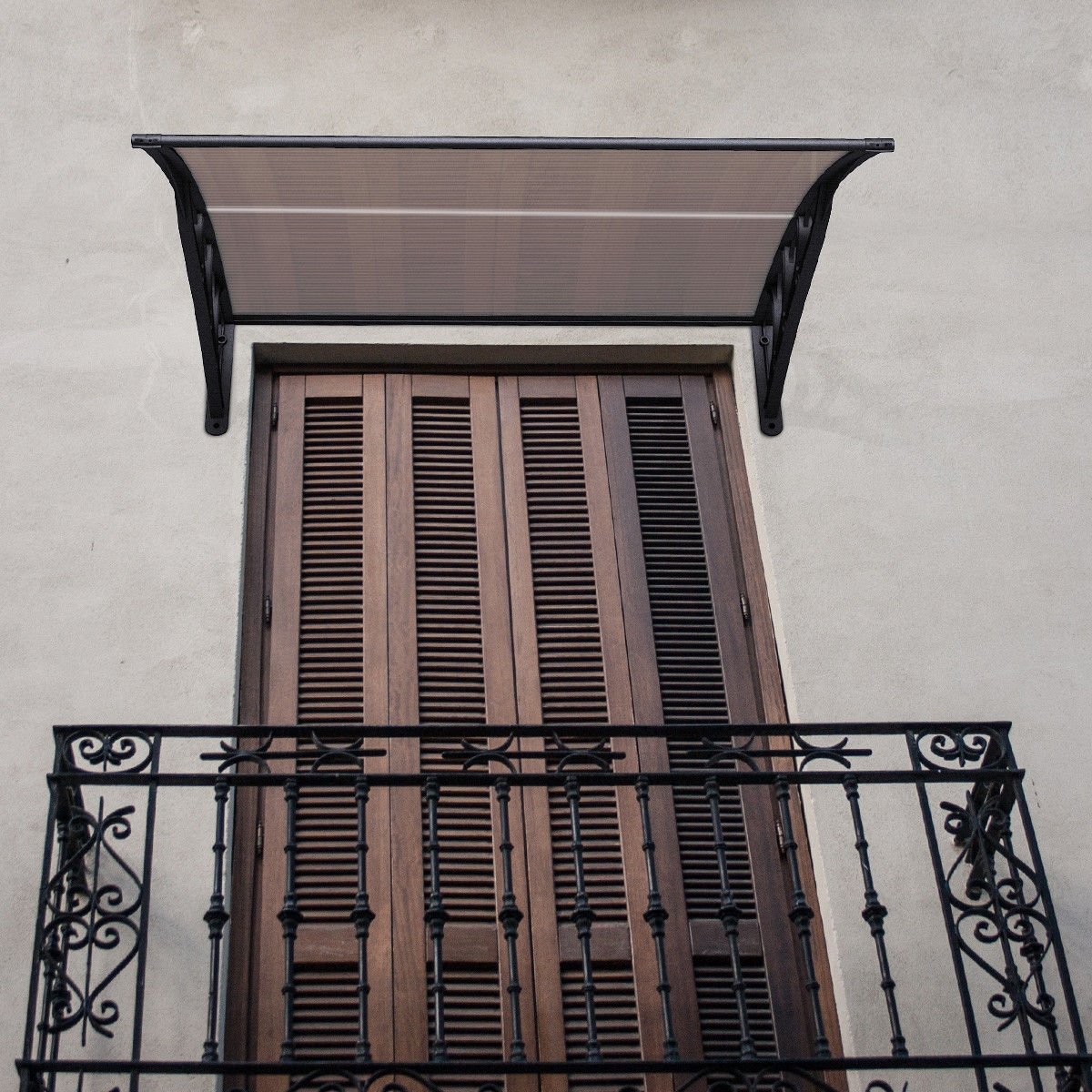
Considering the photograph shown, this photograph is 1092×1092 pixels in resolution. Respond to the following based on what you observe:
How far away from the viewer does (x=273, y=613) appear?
685cm

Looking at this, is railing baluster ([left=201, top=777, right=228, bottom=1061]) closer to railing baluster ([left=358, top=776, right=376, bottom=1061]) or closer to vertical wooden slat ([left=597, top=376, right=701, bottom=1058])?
railing baluster ([left=358, top=776, right=376, bottom=1061])

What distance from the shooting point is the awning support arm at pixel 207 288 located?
667 cm

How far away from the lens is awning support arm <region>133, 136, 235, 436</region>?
667cm

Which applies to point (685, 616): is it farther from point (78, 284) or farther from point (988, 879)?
point (78, 284)

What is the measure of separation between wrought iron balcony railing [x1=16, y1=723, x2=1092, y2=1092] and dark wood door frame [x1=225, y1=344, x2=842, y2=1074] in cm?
5

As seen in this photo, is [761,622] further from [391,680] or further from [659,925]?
[659,925]

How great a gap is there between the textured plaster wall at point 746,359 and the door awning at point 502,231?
0.73ft

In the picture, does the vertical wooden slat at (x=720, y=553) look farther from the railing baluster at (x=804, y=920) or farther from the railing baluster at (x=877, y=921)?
the railing baluster at (x=877, y=921)

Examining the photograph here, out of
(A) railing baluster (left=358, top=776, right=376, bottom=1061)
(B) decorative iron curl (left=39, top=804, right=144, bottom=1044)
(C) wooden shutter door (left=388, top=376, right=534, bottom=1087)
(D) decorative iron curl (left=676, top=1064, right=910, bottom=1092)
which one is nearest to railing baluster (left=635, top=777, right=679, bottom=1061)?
(D) decorative iron curl (left=676, top=1064, right=910, bottom=1092)

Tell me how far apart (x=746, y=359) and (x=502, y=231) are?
111 centimetres

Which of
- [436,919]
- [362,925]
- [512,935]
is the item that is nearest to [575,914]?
[512,935]

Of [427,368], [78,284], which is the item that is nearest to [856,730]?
[427,368]

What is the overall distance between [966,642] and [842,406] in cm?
109

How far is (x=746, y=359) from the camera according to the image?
24.7 ft
